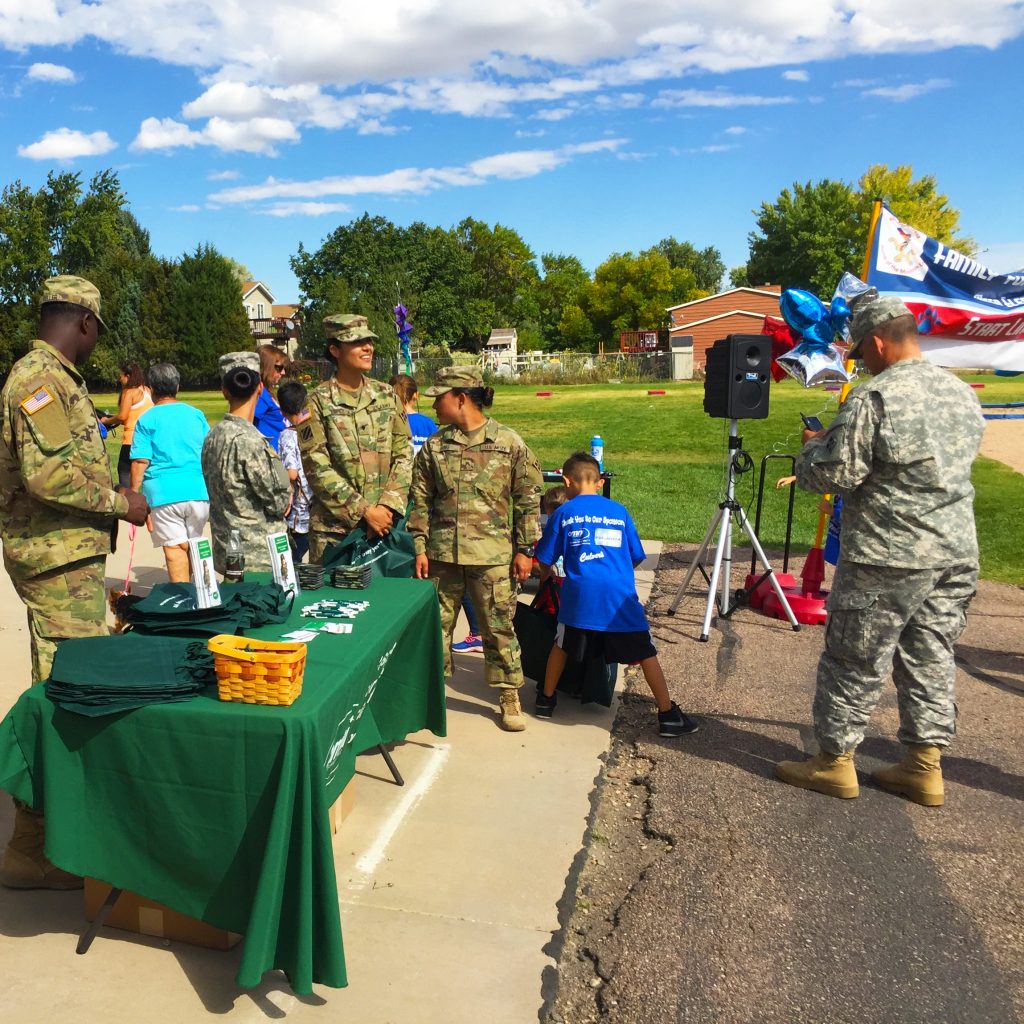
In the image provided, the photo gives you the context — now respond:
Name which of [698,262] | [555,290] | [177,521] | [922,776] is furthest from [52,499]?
[698,262]

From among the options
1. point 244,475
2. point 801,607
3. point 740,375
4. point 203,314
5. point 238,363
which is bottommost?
point 801,607

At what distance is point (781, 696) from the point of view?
5.48m

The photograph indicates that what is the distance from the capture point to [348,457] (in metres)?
4.98

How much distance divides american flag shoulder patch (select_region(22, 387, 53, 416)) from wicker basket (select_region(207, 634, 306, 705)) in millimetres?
1230

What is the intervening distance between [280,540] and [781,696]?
11.2ft

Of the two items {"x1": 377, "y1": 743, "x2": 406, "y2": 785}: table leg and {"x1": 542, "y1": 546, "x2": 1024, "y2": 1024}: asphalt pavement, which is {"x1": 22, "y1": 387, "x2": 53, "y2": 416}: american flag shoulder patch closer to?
{"x1": 377, "y1": 743, "x2": 406, "y2": 785}: table leg

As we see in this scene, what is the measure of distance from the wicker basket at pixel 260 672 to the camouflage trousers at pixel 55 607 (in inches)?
42.3

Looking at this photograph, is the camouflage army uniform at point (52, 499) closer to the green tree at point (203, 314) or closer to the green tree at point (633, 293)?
the green tree at point (203, 314)

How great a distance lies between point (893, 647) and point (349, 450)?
302cm

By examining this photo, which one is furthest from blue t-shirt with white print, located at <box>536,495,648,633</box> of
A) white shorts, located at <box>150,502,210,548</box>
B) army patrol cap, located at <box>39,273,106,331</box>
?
white shorts, located at <box>150,502,210,548</box>

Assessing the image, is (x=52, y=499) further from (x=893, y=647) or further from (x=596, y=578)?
(x=893, y=647)

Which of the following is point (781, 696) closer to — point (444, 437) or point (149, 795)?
point (444, 437)

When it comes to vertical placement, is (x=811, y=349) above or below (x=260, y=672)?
above

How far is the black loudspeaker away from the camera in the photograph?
6441 mm
